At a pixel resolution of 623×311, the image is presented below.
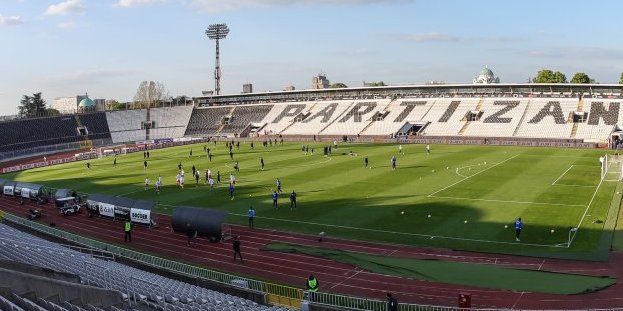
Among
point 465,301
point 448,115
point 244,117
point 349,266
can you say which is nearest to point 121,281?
point 465,301

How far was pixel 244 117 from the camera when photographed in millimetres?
100438

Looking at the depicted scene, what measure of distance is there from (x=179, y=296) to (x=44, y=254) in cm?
552

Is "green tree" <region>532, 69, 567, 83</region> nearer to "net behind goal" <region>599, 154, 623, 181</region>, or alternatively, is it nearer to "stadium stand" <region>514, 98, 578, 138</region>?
"stadium stand" <region>514, 98, 578, 138</region>

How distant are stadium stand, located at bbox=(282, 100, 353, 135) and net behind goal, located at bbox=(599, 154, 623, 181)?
1842 inches

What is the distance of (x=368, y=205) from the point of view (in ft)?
112

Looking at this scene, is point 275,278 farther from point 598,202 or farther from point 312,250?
point 598,202

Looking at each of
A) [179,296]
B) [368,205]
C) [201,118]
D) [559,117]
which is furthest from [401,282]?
[201,118]

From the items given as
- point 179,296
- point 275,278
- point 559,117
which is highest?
point 559,117

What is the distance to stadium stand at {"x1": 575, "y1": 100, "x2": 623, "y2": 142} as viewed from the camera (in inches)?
2667

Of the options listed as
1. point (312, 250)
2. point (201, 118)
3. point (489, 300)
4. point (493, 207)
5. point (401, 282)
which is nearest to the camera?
point (489, 300)

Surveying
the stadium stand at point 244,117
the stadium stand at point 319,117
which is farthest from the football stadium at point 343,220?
the stadium stand at point 244,117

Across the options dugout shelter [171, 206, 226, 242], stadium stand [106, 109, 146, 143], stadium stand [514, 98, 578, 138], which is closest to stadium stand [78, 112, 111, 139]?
stadium stand [106, 109, 146, 143]

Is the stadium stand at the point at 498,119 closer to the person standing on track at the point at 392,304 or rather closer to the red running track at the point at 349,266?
the red running track at the point at 349,266

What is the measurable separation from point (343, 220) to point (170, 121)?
76.9 metres
